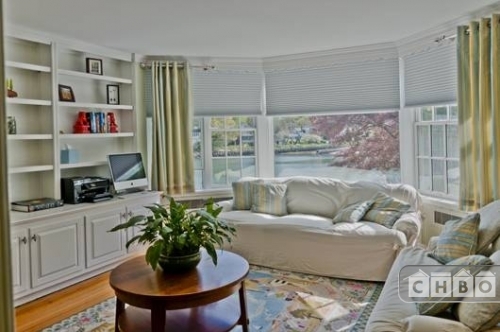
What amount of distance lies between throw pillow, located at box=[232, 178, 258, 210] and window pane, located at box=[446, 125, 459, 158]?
217cm

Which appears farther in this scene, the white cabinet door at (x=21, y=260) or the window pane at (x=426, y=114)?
the window pane at (x=426, y=114)

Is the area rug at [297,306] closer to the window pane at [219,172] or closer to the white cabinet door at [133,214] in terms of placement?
the white cabinet door at [133,214]

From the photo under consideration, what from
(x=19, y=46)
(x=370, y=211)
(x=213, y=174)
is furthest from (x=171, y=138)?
(x=370, y=211)

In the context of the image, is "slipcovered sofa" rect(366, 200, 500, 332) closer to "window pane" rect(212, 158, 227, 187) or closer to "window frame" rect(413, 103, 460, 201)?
"window frame" rect(413, 103, 460, 201)

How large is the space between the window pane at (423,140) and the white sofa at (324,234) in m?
0.53

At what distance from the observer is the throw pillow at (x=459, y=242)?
8.99 feet

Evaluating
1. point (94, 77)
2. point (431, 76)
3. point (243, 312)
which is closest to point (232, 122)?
point (94, 77)

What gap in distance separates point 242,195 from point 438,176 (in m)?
2.17

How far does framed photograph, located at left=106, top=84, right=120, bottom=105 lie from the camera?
5.00 meters

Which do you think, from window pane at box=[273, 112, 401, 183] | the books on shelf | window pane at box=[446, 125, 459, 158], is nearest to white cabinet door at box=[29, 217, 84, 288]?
the books on shelf

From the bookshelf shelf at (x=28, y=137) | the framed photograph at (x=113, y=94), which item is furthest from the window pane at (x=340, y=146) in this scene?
the bookshelf shelf at (x=28, y=137)

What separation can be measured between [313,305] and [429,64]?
2.78m

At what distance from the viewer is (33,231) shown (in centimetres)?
361

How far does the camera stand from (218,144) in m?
5.66
